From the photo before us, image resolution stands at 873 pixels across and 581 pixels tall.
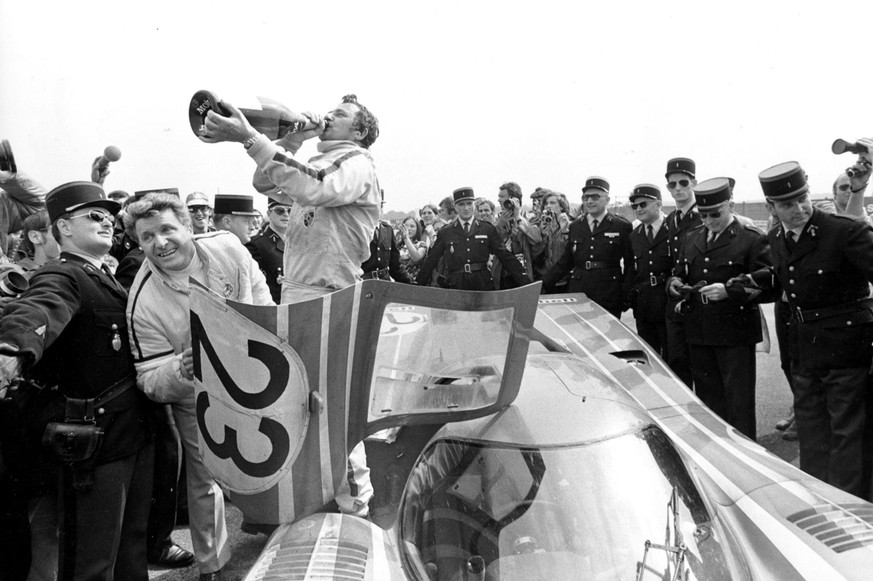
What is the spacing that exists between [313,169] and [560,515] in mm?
1630

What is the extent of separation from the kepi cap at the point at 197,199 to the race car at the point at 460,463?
4.23 m

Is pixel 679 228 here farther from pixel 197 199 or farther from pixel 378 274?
pixel 197 199

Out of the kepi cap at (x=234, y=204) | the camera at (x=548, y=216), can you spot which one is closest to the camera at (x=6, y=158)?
the kepi cap at (x=234, y=204)

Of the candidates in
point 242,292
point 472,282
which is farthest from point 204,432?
point 472,282

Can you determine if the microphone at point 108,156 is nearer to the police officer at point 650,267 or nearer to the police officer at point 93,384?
the police officer at point 93,384

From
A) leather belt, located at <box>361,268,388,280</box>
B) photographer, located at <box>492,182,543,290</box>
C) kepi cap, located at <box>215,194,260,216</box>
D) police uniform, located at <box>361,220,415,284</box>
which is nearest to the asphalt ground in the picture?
kepi cap, located at <box>215,194,260,216</box>

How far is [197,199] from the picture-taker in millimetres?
6418

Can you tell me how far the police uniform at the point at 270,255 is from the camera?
238 inches

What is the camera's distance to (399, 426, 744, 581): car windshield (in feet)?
6.97

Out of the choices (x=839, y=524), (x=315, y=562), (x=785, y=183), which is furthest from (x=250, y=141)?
(x=785, y=183)

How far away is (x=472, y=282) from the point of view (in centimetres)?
823

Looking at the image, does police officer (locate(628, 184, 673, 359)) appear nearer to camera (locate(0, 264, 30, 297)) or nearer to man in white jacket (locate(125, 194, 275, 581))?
man in white jacket (locate(125, 194, 275, 581))

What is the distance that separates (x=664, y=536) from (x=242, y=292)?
2.04 metres

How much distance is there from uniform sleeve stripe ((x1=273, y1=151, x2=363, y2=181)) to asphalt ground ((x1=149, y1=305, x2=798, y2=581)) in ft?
4.24
